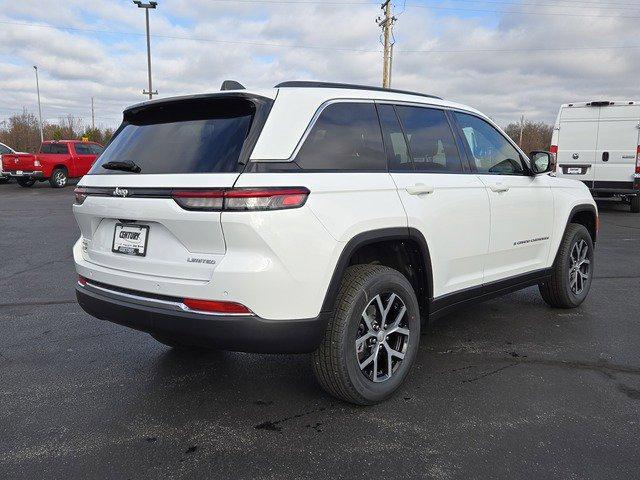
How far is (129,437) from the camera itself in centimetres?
282

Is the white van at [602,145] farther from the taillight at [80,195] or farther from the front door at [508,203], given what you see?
the taillight at [80,195]

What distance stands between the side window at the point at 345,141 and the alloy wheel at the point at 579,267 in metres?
2.83

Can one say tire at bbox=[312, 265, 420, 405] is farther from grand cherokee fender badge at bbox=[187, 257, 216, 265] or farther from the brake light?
grand cherokee fender badge at bbox=[187, 257, 216, 265]

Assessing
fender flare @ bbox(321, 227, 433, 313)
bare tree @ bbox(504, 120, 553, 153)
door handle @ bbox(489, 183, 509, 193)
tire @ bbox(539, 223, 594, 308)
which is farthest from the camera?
bare tree @ bbox(504, 120, 553, 153)

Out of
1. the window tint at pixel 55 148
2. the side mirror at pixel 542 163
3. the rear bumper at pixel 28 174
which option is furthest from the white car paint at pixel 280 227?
the window tint at pixel 55 148

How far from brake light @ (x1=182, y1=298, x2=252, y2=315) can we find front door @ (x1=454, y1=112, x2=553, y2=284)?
2.11 metres

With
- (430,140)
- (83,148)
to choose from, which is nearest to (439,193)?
(430,140)

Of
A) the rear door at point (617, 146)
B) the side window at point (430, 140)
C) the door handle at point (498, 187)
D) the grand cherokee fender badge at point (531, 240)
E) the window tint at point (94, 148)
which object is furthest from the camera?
the window tint at point (94, 148)

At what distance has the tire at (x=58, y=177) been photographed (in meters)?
20.9

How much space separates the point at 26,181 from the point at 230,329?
73.1ft

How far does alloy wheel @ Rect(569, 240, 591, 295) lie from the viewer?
5.15m

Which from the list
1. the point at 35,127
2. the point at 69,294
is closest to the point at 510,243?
the point at 69,294

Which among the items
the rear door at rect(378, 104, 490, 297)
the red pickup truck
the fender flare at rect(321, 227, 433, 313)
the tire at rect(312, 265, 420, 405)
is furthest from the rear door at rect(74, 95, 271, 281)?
the red pickup truck

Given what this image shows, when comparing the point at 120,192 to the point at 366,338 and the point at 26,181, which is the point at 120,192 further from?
the point at 26,181
